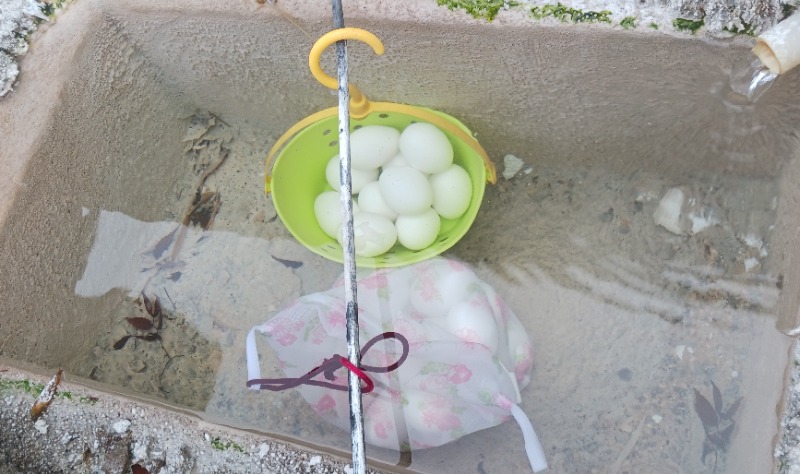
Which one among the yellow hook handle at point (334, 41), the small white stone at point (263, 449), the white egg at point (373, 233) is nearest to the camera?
the yellow hook handle at point (334, 41)

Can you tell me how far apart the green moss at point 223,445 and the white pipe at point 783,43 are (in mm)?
1381

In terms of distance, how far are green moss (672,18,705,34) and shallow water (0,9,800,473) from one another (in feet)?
0.49

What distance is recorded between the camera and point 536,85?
162 centimetres

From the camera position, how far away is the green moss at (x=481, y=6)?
1459 mm

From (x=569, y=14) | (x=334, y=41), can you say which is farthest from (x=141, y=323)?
(x=569, y=14)

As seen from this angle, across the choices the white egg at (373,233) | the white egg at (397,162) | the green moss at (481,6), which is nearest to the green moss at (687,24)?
the green moss at (481,6)

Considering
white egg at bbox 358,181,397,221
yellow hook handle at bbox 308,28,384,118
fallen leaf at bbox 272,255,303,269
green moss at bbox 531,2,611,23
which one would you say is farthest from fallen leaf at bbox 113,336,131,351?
green moss at bbox 531,2,611,23

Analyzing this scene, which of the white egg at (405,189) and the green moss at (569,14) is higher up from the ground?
the green moss at (569,14)

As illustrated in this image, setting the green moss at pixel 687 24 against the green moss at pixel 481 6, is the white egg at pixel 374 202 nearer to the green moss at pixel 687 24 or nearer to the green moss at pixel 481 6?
the green moss at pixel 481 6

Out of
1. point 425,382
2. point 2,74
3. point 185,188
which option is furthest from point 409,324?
point 2,74

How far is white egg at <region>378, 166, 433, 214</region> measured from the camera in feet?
5.45

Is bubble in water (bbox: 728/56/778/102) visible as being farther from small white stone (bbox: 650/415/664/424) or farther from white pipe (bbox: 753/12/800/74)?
small white stone (bbox: 650/415/664/424)

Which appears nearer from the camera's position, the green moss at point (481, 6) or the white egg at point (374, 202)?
the green moss at point (481, 6)

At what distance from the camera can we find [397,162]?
1780mm
